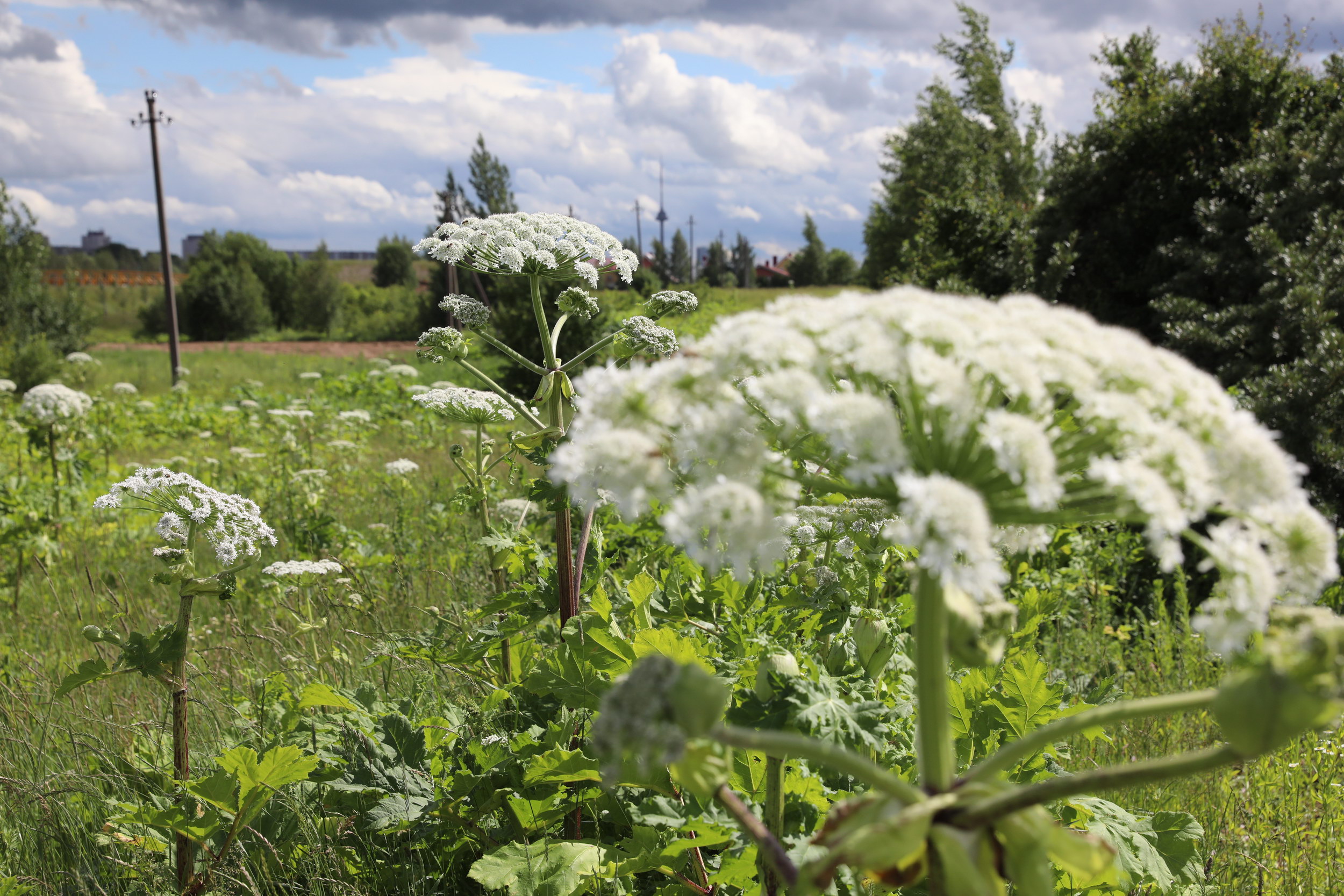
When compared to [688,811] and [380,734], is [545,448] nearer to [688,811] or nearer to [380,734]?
Answer: [380,734]

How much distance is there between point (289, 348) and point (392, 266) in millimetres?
42155

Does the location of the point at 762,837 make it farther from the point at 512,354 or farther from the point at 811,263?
the point at 811,263

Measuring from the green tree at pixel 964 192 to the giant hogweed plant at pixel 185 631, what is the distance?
11744mm

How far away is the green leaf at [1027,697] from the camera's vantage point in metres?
2.14

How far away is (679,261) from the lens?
297 ft

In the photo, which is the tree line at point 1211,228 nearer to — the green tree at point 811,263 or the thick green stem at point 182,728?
the thick green stem at point 182,728

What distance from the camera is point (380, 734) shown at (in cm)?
259

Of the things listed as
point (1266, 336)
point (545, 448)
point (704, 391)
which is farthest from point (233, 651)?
point (1266, 336)

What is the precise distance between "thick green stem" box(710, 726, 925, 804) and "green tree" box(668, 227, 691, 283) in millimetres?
78560

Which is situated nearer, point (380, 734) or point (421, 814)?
point (421, 814)

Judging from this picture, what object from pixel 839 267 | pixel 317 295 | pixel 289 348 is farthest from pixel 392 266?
pixel 839 267

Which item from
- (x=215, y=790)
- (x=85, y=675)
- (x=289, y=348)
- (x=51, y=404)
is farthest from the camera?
(x=289, y=348)

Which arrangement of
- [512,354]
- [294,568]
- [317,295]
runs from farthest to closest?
1. [317,295]
2. [294,568]
3. [512,354]

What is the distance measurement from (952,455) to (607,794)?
192cm
